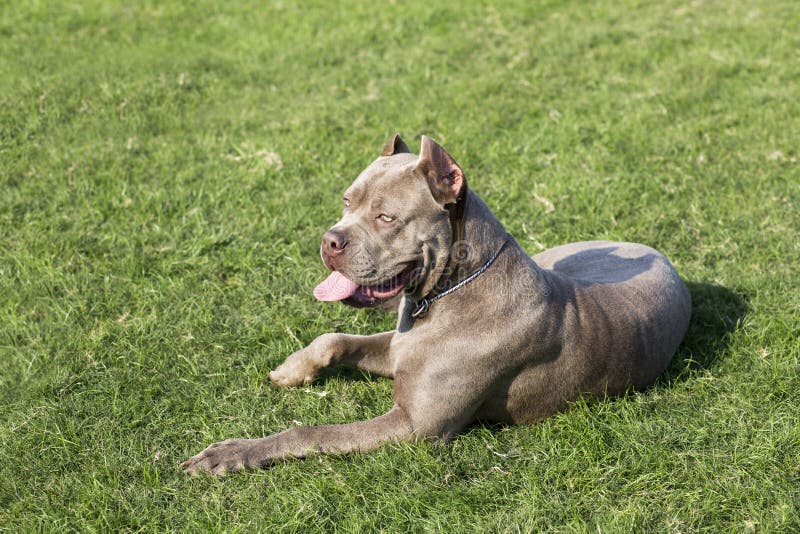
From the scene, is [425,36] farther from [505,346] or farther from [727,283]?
[505,346]

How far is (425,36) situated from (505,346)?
7.21 metres

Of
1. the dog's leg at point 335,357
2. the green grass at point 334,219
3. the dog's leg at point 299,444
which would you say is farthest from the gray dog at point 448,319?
the dog's leg at point 335,357

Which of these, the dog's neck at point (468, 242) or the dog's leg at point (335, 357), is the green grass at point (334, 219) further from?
the dog's neck at point (468, 242)

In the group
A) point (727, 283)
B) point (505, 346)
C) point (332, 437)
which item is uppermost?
point (505, 346)

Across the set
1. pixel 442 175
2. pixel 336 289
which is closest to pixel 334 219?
pixel 336 289

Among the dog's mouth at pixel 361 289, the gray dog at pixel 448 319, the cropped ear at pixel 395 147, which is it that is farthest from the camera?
the cropped ear at pixel 395 147

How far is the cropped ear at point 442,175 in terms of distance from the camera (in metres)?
4.57

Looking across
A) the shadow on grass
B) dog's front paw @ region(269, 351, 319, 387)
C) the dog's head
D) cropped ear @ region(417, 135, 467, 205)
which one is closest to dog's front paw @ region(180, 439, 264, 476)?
dog's front paw @ region(269, 351, 319, 387)

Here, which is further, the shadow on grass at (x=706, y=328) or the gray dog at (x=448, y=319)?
the shadow on grass at (x=706, y=328)

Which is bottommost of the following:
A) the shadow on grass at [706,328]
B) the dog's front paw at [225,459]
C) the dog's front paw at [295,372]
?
the shadow on grass at [706,328]

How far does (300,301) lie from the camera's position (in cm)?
643

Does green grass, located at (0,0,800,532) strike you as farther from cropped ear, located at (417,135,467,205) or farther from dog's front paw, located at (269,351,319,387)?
cropped ear, located at (417,135,467,205)

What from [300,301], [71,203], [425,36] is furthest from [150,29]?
[300,301]

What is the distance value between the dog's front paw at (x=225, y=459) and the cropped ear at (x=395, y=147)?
1.88 m
